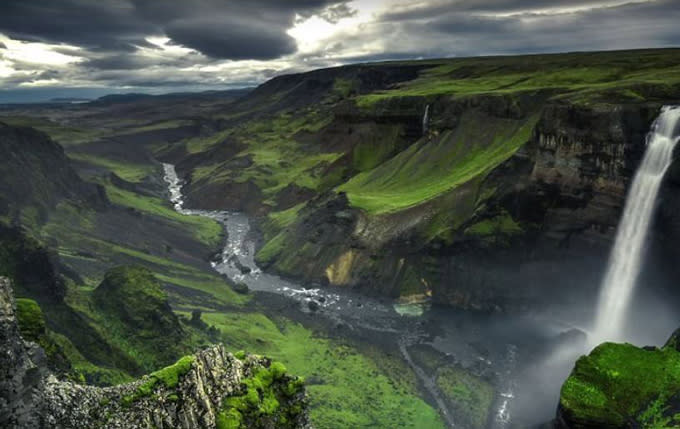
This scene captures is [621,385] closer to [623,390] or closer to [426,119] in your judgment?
[623,390]

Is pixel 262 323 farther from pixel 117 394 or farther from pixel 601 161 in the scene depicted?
pixel 117 394

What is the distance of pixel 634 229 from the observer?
6744cm

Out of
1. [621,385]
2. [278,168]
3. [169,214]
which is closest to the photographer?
[621,385]

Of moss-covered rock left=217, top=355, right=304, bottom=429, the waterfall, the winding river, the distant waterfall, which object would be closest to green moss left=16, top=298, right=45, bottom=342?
moss-covered rock left=217, top=355, right=304, bottom=429

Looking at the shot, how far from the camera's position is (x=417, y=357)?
6744 centimetres

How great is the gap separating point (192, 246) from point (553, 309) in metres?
77.2

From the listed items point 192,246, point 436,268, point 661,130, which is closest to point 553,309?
point 436,268

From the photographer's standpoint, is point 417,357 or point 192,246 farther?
point 192,246

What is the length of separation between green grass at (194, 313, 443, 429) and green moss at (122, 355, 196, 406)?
30498 mm

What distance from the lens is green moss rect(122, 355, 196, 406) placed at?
19.0 metres

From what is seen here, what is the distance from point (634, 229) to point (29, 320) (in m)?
69.0

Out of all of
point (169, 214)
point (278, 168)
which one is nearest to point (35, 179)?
point (169, 214)

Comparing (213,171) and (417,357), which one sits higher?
(213,171)

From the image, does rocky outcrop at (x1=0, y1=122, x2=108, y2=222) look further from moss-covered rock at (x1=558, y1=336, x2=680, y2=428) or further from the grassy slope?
moss-covered rock at (x1=558, y1=336, x2=680, y2=428)
